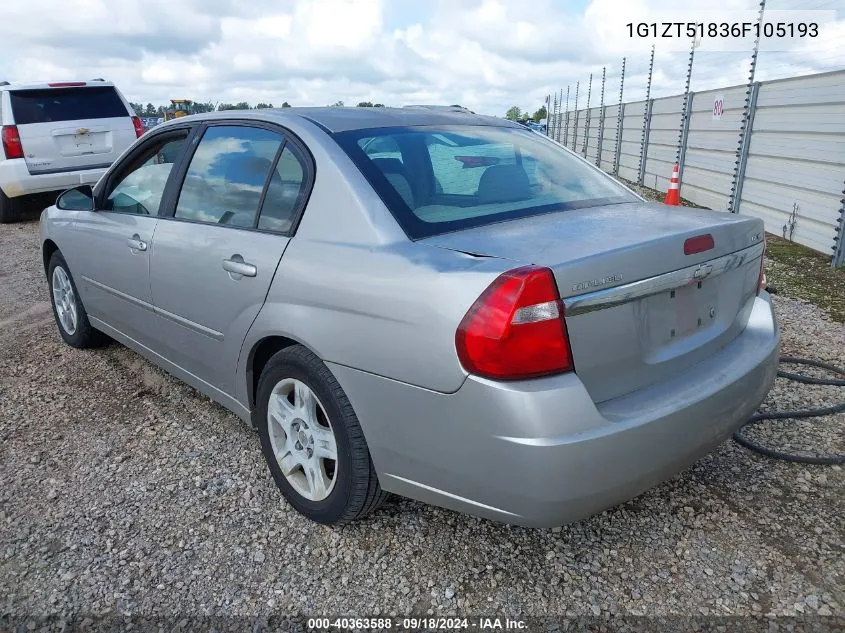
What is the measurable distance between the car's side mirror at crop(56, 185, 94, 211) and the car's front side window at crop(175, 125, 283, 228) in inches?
45.7

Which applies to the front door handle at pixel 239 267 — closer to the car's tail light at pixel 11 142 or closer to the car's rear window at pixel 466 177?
the car's rear window at pixel 466 177

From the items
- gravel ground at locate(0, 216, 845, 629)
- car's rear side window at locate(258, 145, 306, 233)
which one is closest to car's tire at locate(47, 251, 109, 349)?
gravel ground at locate(0, 216, 845, 629)

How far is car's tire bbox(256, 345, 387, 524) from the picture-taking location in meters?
2.31

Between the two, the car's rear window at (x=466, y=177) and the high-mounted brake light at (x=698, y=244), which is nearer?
the high-mounted brake light at (x=698, y=244)

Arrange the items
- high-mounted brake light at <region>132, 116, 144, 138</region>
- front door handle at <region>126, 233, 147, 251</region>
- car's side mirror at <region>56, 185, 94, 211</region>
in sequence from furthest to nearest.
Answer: high-mounted brake light at <region>132, 116, 144, 138</region> < car's side mirror at <region>56, 185, 94, 211</region> < front door handle at <region>126, 233, 147, 251</region>

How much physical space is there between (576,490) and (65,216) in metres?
3.87

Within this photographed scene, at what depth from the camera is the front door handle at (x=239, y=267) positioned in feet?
8.65

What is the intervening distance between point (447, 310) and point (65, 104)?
9715 mm

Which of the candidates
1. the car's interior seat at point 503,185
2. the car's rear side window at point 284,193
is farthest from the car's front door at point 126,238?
the car's interior seat at point 503,185

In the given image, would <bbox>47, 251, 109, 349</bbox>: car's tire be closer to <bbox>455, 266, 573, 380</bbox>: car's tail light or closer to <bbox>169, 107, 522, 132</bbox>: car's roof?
<bbox>169, 107, 522, 132</bbox>: car's roof

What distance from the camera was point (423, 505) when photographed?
8.95ft

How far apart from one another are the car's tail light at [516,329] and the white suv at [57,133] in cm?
938

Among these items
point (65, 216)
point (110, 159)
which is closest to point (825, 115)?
point (65, 216)

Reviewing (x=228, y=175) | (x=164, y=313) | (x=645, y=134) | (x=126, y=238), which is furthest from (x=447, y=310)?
(x=645, y=134)
